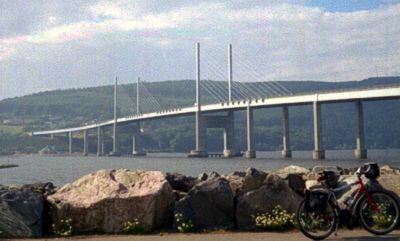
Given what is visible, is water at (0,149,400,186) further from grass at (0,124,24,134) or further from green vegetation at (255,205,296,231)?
grass at (0,124,24,134)

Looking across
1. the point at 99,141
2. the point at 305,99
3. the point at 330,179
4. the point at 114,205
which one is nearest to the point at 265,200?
the point at 330,179

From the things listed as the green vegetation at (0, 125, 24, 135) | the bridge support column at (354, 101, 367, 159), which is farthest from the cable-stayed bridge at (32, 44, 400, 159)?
the green vegetation at (0, 125, 24, 135)

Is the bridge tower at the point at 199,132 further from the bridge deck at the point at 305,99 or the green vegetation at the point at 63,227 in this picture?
the green vegetation at the point at 63,227

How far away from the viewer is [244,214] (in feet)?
24.4

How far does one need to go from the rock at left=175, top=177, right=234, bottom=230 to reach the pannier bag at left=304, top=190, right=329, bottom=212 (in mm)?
1127

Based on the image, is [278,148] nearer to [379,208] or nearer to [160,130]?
[160,130]

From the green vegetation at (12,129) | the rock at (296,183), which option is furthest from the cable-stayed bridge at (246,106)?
the rock at (296,183)

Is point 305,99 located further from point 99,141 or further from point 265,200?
point 265,200

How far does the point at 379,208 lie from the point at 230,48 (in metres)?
81.9

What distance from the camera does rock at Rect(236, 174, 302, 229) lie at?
7.41 metres

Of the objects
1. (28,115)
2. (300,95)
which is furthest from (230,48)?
(28,115)

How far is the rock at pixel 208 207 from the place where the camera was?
7352mm

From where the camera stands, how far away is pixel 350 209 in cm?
690

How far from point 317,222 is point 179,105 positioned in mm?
137547
